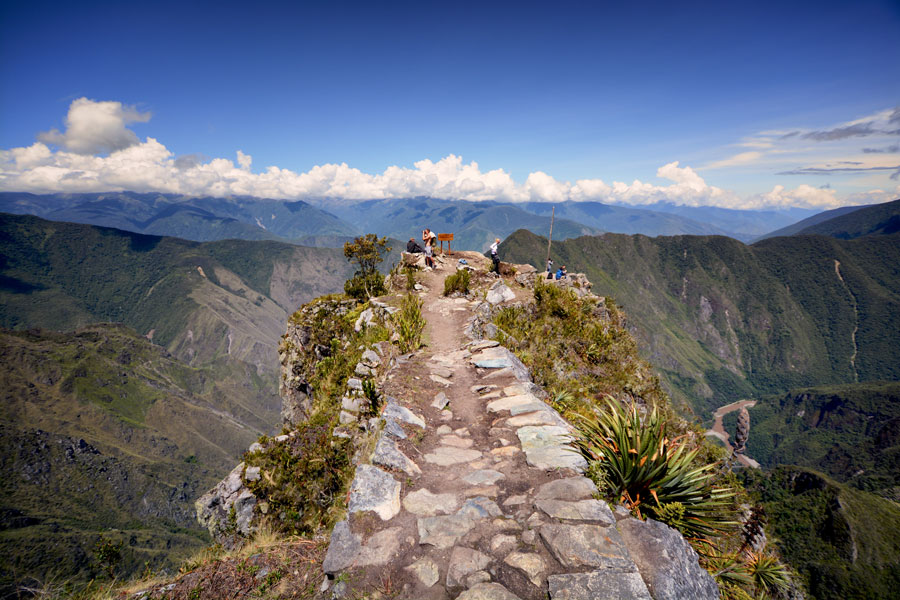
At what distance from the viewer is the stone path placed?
3471 millimetres

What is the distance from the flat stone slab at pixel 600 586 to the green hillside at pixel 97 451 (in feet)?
226

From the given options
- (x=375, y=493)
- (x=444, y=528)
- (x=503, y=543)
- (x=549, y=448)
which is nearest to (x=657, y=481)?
(x=549, y=448)

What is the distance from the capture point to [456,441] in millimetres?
6301

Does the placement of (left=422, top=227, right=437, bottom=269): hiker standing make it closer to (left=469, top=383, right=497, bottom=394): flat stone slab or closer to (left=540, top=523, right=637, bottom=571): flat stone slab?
(left=469, top=383, right=497, bottom=394): flat stone slab

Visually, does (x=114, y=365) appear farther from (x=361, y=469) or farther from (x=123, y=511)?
(x=361, y=469)

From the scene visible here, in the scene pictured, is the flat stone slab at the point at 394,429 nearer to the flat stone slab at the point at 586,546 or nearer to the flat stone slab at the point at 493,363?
the flat stone slab at the point at 586,546

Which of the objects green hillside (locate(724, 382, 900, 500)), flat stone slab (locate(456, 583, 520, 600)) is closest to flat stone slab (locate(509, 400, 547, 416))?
flat stone slab (locate(456, 583, 520, 600))

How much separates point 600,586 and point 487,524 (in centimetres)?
135

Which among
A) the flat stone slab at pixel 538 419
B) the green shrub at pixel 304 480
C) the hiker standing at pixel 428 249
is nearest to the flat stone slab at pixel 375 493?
the green shrub at pixel 304 480

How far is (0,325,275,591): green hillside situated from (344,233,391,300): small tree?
191ft

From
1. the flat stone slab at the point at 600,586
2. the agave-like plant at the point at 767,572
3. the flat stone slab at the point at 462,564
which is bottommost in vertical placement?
the agave-like plant at the point at 767,572

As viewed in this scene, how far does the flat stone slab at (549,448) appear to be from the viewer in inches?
204

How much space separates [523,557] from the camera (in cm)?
376

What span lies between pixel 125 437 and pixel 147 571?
187 m
